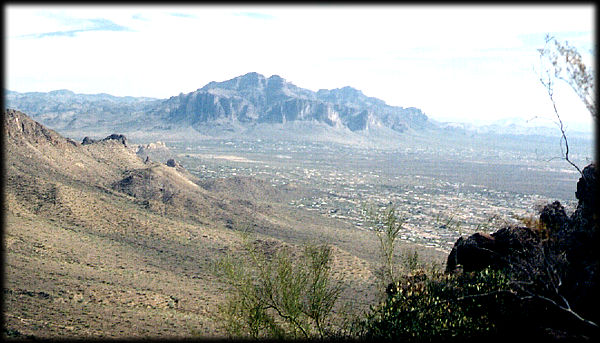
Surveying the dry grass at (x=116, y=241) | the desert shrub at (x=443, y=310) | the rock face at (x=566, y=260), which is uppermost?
the rock face at (x=566, y=260)

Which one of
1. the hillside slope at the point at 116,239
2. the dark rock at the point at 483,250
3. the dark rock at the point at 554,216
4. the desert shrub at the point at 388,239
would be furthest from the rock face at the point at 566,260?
the hillside slope at the point at 116,239

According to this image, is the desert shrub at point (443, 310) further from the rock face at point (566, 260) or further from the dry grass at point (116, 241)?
the dry grass at point (116, 241)

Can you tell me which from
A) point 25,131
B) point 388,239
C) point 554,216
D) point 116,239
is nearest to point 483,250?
point 554,216

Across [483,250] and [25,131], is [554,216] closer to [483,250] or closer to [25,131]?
[483,250]

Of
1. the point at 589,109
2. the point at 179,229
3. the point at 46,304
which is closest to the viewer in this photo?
the point at 589,109

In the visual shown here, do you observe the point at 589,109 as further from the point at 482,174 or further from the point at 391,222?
the point at 482,174

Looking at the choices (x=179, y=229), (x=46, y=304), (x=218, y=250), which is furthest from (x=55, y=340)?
(x=179, y=229)

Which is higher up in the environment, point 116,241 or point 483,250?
point 483,250

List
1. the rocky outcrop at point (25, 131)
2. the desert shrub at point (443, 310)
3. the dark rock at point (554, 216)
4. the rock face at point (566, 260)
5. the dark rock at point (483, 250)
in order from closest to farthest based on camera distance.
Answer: the rock face at point (566, 260)
the desert shrub at point (443, 310)
the dark rock at point (554, 216)
the dark rock at point (483, 250)
the rocky outcrop at point (25, 131)

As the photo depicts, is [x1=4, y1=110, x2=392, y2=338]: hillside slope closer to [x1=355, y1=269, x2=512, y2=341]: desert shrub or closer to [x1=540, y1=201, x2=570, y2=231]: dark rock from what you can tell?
[x1=355, y1=269, x2=512, y2=341]: desert shrub
